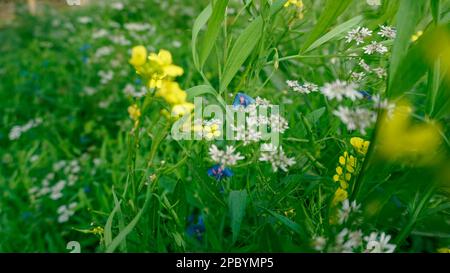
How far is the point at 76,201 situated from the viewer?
59.3 inches

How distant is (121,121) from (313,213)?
48.3 inches

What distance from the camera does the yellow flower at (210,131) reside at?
2.24 ft

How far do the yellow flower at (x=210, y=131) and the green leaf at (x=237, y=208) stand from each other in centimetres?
12

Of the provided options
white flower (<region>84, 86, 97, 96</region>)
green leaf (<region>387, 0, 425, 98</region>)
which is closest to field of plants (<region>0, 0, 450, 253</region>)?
green leaf (<region>387, 0, 425, 98</region>)

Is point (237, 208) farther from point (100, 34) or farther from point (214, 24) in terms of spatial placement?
point (100, 34)

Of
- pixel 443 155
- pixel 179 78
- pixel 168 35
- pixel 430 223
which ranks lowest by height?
pixel 430 223

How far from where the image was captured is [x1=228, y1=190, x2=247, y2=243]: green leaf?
29.2 inches

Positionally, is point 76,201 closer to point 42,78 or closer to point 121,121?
point 121,121

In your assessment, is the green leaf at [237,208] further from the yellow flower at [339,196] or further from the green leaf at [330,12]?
the green leaf at [330,12]

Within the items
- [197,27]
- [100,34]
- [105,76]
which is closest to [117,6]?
[100,34]

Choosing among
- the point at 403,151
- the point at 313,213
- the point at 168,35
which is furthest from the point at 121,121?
the point at 403,151

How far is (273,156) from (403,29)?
0.23 meters

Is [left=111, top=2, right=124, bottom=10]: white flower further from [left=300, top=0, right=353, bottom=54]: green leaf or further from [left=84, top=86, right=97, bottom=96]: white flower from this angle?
[left=300, top=0, right=353, bottom=54]: green leaf

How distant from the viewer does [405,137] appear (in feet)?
2.04
